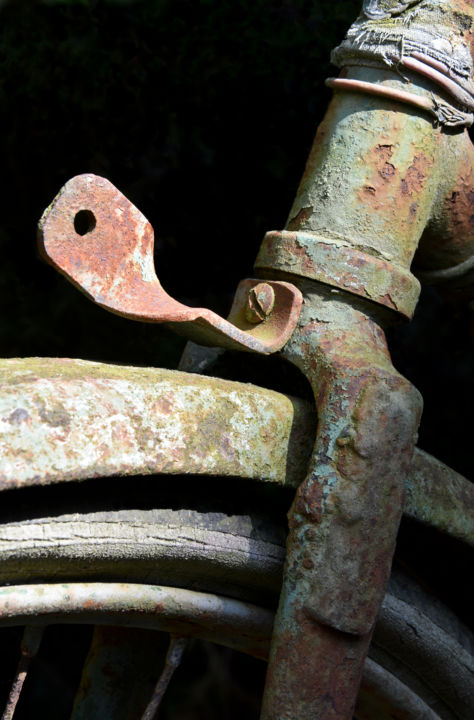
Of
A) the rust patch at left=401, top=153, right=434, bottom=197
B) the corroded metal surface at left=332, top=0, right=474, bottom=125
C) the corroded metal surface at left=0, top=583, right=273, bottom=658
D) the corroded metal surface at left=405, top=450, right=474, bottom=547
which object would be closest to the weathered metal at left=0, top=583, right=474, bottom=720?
the corroded metal surface at left=0, top=583, right=273, bottom=658

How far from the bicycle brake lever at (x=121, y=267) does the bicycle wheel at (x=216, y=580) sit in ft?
0.56

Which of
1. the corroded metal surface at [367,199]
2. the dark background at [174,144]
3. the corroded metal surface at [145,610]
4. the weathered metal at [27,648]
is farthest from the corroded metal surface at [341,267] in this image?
the dark background at [174,144]

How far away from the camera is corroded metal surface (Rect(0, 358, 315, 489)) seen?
0.78m

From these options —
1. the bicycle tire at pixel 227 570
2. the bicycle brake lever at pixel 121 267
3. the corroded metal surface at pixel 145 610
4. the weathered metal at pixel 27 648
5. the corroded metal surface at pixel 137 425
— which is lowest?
the weathered metal at pixel 27 648

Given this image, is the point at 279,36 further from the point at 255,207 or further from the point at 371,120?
the point at 371,120

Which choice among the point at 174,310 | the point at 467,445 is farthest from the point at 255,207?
the point at 174,310

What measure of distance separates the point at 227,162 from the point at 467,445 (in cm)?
68

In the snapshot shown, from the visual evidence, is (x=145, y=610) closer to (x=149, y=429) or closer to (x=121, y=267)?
(x=149, y=429)

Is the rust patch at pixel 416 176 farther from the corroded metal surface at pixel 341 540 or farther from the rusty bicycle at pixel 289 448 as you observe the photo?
the corroded metal surface at pixel 341 540

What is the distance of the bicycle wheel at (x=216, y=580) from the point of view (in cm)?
82

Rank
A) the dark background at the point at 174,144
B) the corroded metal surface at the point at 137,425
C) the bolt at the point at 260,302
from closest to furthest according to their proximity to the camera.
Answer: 1. the corroded metal surface at the point at 137,425
2. the bolt at the point at 260,302
3. the dark background at the point at 174,144

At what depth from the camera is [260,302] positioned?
38.9 inches

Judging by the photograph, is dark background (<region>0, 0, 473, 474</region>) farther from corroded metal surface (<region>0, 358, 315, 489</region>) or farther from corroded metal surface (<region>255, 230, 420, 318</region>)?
corroded metal surface (<region>0, 358, 315, 489</region>)

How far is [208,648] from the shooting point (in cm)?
157
